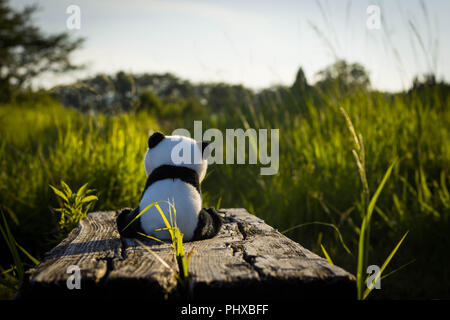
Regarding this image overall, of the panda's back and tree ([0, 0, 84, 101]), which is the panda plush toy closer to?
the panda's back

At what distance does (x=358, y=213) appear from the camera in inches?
115

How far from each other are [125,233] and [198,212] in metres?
0.39

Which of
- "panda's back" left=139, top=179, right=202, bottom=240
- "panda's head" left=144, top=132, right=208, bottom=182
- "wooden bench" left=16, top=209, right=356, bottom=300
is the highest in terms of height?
"panda's head" left=144, top=132, right=208, bottom=182

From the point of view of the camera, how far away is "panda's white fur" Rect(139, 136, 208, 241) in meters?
1.76

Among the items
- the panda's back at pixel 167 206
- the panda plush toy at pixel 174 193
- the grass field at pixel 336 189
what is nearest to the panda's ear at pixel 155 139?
the panda plush toy at pixel 174 193

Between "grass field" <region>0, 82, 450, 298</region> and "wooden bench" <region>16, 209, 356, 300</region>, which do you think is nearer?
"wooden bench" <region>16, 209, 356, 300</region>

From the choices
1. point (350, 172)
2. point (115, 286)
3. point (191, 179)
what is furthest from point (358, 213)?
point (115, 286)

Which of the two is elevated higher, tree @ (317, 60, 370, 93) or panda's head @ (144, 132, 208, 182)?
tree @ (317, 60, 370, 93)

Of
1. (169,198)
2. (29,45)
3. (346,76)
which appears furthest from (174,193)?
(29,45)

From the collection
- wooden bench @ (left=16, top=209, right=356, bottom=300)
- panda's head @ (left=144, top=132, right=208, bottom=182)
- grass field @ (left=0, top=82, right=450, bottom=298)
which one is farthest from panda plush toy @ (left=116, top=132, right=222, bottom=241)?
grass field @ (left=0, top=82, right=450, bottom=298)

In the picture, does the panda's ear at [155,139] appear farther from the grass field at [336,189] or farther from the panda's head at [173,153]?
the grass field at [336,189]

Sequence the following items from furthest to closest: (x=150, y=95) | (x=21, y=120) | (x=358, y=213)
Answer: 1. (x=150, y=95)
2. (x=21, y=120)
3. (x=358, y=213)

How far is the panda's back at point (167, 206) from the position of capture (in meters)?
1.76

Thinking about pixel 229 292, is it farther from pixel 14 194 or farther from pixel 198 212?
pixel 14 194
